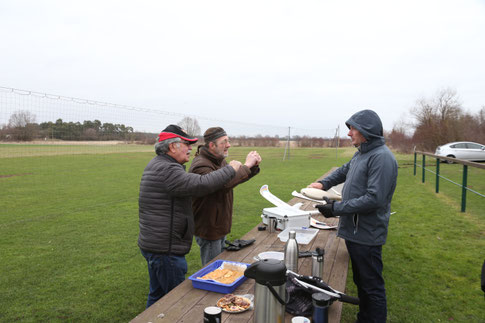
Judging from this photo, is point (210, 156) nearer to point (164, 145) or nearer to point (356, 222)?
point (164, 145)

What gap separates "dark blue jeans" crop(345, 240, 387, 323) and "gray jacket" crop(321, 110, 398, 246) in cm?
9

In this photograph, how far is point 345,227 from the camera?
9.46 ft

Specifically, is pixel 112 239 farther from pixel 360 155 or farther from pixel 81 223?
pixel 360 155

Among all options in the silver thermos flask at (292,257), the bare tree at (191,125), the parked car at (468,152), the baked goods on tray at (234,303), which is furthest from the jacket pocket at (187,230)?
the parked car at (468,152)

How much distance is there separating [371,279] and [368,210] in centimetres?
61

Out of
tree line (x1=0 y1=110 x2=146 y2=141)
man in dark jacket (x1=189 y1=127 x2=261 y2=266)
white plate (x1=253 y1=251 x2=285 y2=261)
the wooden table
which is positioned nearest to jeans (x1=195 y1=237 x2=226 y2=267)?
man in dark jacket (x1=189 y1=127 x2=261 y2=266)

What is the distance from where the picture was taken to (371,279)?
9.12 ft

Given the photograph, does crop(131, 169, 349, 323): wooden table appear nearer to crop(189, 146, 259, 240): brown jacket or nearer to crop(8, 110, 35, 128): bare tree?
crop(189, 146, 259, 240): brown jacket

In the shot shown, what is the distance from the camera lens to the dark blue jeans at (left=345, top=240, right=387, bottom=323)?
2766 mm

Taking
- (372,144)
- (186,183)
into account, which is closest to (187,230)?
(186,183)

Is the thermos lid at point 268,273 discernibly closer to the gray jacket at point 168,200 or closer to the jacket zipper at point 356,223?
the gray jacket at point 168,200

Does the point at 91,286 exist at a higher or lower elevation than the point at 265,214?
lower

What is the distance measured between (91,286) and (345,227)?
10.6 feet

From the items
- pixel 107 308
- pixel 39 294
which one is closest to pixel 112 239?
pixel 39 294
